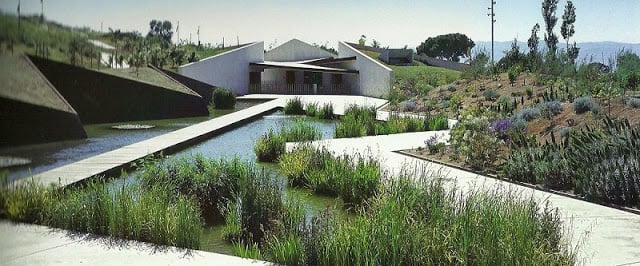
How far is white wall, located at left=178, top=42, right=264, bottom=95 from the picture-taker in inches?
1018

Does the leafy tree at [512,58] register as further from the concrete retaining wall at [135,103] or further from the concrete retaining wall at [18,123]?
the concrete retaining wall at [18,123]

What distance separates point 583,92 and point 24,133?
42.3 feet

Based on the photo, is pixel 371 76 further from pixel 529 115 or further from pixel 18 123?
pixel 18 123

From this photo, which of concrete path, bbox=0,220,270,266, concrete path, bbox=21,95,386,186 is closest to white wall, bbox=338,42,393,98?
concrete path, bbox=21,95,386,186

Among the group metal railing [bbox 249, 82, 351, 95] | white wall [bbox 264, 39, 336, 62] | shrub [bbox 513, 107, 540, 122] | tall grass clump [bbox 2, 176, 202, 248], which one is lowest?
tall grass clump [bbox 2, 176, 202, 248]

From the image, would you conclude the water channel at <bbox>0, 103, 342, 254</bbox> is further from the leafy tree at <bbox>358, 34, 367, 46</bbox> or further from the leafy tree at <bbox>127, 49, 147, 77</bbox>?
the leafy tree at <bbox>358, 34, 367, 46</bbox>

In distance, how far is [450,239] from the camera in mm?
3096

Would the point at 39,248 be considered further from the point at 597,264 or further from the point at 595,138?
the point at 595,138

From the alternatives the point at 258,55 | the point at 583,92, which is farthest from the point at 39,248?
the point at 258,55

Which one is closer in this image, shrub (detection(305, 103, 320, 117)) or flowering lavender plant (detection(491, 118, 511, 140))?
flowering lavender plant (detection(491, 118, 511, 140))

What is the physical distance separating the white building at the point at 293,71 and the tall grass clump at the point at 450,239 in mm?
21371

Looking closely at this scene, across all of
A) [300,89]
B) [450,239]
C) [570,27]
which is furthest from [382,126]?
[570,27]

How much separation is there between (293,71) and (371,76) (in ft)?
19.4

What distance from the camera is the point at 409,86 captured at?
27.4 meters
